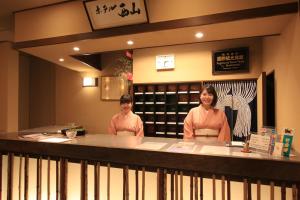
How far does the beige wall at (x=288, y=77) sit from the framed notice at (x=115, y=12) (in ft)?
5.50

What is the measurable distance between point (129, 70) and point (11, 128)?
3.33m

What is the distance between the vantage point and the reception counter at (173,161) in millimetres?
1383

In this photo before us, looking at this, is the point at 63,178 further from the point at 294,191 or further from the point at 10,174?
the point at 294,191

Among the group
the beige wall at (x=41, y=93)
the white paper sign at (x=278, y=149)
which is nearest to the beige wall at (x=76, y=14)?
the white paper sign at (x=278, y=149)

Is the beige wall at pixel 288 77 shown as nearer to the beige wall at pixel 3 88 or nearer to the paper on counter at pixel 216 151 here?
the paper on counter at pixel 216 151

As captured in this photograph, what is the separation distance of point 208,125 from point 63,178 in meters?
1.85

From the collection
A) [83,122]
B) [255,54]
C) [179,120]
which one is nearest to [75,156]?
[179,120]

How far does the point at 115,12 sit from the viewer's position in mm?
2832

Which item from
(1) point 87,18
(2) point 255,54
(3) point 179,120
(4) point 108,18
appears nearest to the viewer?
(4) point 108,18

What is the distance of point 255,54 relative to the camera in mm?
4328

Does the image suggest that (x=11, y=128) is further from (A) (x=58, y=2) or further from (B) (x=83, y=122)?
(A) (x=58, y=2)

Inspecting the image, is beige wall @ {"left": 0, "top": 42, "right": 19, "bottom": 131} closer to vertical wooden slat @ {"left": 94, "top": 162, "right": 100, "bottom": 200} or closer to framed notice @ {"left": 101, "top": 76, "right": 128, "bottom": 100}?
framed notice @ {"left": 101, "top": 76, "right": 128, "bottom": 100}

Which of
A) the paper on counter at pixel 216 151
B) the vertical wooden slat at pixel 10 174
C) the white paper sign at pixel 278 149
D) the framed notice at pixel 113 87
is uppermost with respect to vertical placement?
the framed notice at pixel 113 87

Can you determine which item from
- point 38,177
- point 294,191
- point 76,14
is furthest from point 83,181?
point 76,14
